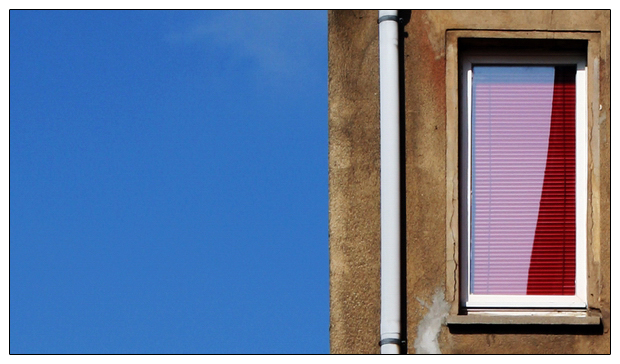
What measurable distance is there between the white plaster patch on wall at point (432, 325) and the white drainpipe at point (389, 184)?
151 mm

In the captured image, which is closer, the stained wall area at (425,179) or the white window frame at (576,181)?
the stained wall area at (425,179)

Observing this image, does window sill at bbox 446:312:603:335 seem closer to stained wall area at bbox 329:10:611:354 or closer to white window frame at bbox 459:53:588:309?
stained wall area at bbox 329:10:611:354

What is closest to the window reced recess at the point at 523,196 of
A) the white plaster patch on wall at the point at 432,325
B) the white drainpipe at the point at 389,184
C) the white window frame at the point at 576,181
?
the white window frame at the point at 576,181

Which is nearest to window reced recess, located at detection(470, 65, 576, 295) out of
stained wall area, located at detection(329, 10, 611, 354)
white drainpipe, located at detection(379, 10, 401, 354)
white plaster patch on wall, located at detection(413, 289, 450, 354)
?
stained wall area, located at detection(329, 10, 611, 354)

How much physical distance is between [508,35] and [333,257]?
1930mm

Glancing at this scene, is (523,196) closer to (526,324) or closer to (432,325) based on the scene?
(526,324)

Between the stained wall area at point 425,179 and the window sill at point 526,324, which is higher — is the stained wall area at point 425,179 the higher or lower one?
the higher one

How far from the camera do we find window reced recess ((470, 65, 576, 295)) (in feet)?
20.0

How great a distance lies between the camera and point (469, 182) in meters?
6.11

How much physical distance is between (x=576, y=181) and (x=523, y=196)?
0.37 metres

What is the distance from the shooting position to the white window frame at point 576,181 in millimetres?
6004

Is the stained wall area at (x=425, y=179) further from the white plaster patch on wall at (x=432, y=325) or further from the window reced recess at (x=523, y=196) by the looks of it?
the window reced recess at (x=523, y=196)

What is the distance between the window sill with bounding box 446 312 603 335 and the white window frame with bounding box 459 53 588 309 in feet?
0.63

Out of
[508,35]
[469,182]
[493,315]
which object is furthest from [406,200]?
[508,35]
